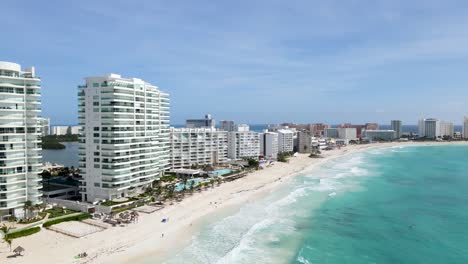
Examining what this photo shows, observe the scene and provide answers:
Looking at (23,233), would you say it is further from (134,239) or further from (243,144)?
(243,144)

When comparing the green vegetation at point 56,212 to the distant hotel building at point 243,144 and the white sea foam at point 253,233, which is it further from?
the distant hotel building at point 243,144

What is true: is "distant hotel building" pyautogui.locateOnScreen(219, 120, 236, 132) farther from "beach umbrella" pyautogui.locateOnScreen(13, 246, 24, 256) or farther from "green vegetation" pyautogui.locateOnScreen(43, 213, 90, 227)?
"beach umbrella" pyautogui.locateOnScreen(13, 246, 24, 256)

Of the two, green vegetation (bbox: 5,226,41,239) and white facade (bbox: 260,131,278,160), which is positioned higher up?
white facade (bbox: 260,131,278,160)

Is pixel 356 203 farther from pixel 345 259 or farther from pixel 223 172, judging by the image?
pixel 223 172

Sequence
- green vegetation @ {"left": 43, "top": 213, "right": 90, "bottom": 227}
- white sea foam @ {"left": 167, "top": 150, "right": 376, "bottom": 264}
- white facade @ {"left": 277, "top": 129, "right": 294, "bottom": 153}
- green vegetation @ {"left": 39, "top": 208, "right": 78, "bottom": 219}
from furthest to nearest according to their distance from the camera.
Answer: white facade @ {"left": 277, "top": 129, "right": 294, "bottom": 153} < green vegetation @ {"left": 39, "top": 208, "right": 78, "bottom": 219} < green vegetation @ {"left": 43, "top": 213, "right": 90, "bottom": 227} < white sea foam @ {"left": 167, "top": 150, "right": 376, "bottom": 264}

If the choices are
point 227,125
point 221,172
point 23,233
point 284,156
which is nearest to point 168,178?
point 221,172

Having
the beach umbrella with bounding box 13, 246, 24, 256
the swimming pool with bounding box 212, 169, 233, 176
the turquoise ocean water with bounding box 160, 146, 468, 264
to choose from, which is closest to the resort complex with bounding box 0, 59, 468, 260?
the swimming pool with bounding box 212, 169, 233, 176

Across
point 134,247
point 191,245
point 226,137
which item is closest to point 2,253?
point 134,247
